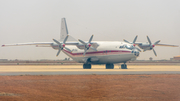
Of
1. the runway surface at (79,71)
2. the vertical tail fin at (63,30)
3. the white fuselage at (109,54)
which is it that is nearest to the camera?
the runway surface at (79,71)

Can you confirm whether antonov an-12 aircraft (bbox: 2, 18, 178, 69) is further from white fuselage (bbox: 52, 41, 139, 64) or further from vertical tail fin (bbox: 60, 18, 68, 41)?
vertical tail fin (bbox: 60, 18, 68, 41)

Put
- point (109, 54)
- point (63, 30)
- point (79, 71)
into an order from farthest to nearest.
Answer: point (63, 30), point (109, 54), point (79, 71)

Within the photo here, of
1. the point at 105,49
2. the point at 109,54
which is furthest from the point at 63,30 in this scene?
the point at 109,54

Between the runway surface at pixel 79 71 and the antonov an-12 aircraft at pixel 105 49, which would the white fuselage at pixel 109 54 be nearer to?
the antonov an-12 aircraft at pixel 105 49

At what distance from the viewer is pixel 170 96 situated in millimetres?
14922

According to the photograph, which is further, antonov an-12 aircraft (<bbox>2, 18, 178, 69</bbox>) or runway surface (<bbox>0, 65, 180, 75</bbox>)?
antonov an-12 aircraft (<bbox>2, 18, 178, 69</bbox>)

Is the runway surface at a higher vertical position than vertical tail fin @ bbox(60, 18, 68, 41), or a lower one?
lower

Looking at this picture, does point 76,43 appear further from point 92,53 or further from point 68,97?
point 68,97

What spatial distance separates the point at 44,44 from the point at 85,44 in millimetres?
8560

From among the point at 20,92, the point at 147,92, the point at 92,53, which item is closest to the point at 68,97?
the point at 20,92


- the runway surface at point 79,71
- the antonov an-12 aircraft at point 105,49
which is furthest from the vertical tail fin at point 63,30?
the runway surface at point 79,71

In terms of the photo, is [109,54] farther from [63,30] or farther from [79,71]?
[63,30]

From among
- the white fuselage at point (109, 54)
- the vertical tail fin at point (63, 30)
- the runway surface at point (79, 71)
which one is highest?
the vertical tail fin at point (63, 30)

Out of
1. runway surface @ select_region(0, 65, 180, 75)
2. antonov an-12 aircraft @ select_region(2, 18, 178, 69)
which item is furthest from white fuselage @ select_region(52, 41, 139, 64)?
runway surface @ select_region(0, 65, 180, 75)
